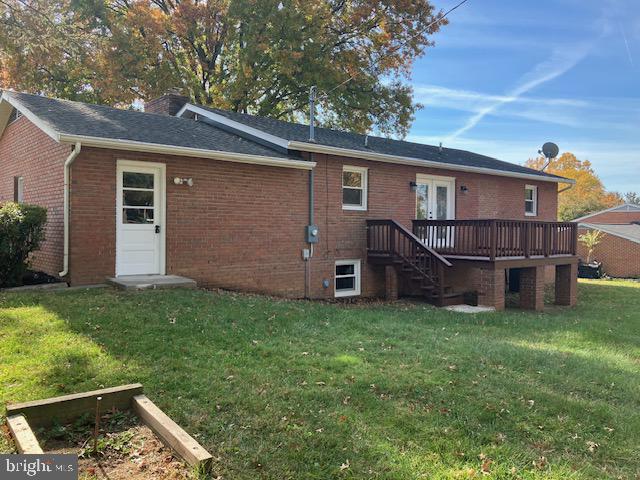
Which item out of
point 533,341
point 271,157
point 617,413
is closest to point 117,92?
point 271,157

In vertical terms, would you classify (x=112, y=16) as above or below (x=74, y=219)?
above

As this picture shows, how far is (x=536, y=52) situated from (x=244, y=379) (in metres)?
15.8

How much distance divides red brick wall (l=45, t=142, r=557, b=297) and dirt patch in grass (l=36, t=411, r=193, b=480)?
579 cm

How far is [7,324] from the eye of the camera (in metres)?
6.14

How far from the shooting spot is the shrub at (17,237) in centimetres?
852

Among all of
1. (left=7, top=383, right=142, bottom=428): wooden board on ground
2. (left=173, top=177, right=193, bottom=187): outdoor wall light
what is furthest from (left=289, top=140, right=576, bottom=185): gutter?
(left=7, top=383, right=142, bottom=428): wooden board on ground

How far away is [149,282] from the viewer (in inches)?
348

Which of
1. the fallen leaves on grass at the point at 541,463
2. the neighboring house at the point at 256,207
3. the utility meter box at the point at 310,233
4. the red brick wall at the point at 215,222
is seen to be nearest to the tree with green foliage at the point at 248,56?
the neighboring house at the point at 256,207

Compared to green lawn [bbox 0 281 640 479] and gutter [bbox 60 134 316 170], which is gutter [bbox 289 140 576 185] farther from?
green lawn [bbox 0 281 640 479]

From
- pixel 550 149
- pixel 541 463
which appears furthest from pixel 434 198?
pixel 541 463

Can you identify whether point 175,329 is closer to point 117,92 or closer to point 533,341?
point 533,341

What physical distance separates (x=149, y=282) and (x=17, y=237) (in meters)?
2.37

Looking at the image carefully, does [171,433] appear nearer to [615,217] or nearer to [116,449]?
[116,449]

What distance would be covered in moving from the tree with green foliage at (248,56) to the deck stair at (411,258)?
10.4 m
